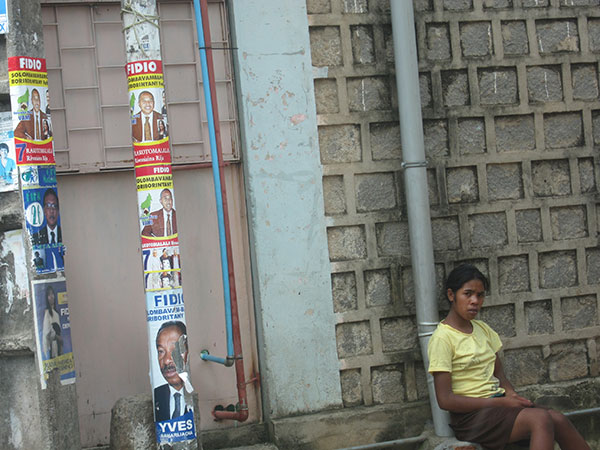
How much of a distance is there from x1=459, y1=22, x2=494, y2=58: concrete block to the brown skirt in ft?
7.68

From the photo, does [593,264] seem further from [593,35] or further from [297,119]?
[297,119]

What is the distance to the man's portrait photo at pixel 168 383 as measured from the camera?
404cm

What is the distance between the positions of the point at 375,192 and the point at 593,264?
1.62 metres

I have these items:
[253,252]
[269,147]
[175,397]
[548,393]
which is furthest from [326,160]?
[548,393]

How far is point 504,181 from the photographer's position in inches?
204

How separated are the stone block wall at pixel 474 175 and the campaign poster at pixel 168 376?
48.3 inches

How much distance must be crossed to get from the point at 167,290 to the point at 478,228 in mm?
2183

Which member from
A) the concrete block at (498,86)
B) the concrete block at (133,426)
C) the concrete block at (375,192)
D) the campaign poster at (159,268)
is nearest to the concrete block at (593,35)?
the concrete block at (498,86)

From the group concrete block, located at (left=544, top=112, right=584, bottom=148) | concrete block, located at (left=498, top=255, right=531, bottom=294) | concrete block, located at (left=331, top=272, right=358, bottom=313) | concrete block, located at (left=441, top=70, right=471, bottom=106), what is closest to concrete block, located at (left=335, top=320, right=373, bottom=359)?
concrete block, located at (left=331, top=272, right=358, bottom=313)

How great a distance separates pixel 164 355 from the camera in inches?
159

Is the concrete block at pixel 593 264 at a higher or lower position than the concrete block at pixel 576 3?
lower

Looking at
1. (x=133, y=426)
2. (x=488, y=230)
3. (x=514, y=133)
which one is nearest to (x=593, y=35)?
(x=514, y=133)

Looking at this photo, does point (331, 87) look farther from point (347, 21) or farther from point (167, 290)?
point (167, 290)

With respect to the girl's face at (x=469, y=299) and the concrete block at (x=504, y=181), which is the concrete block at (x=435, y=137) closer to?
the concrete block at (x=504, y=181)
